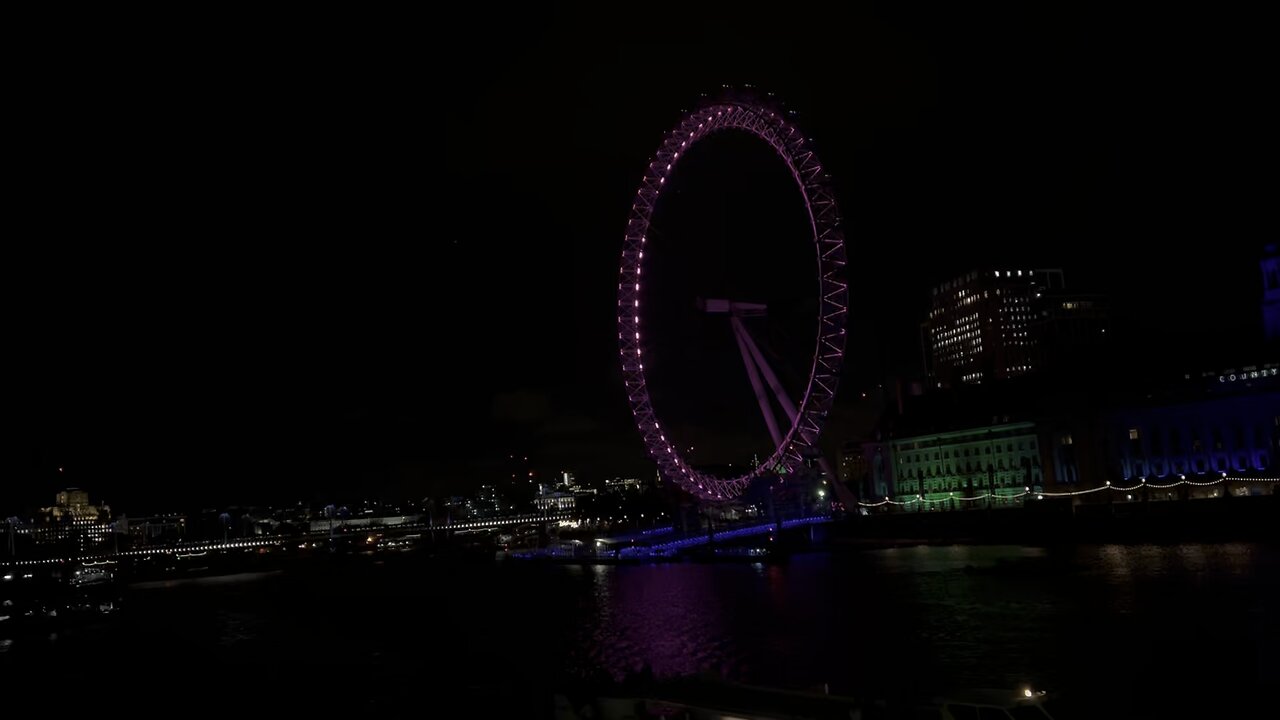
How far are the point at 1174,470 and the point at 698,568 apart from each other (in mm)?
42311

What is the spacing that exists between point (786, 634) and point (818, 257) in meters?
29.1

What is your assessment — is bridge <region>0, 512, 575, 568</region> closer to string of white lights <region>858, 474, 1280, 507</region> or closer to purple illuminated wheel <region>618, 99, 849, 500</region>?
string of white lights <region>858, 474, 1280, 507</region>

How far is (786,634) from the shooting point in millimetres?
37062

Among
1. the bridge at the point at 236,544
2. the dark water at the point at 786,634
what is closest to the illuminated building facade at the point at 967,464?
the dark water at the point at 786,634

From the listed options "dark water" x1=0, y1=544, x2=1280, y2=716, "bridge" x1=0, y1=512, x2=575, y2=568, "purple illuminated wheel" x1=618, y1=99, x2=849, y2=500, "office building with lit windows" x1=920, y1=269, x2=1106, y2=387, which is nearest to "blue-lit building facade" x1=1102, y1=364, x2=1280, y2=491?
"dark water" x1=0, y1=544, x2=1280, y2=716

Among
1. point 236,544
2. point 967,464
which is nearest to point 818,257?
point 967,464

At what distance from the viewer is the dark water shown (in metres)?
27.1

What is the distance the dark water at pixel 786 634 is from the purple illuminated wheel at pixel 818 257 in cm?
854

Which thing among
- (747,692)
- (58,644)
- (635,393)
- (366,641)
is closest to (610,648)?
(366,641)

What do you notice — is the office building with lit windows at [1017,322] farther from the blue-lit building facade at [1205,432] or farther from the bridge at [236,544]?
the bridge at [236,544]

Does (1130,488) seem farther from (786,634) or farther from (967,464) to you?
(786,634)

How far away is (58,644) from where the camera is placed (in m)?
50.0

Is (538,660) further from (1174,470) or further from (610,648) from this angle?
(1174,470)

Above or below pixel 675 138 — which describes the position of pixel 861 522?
below
